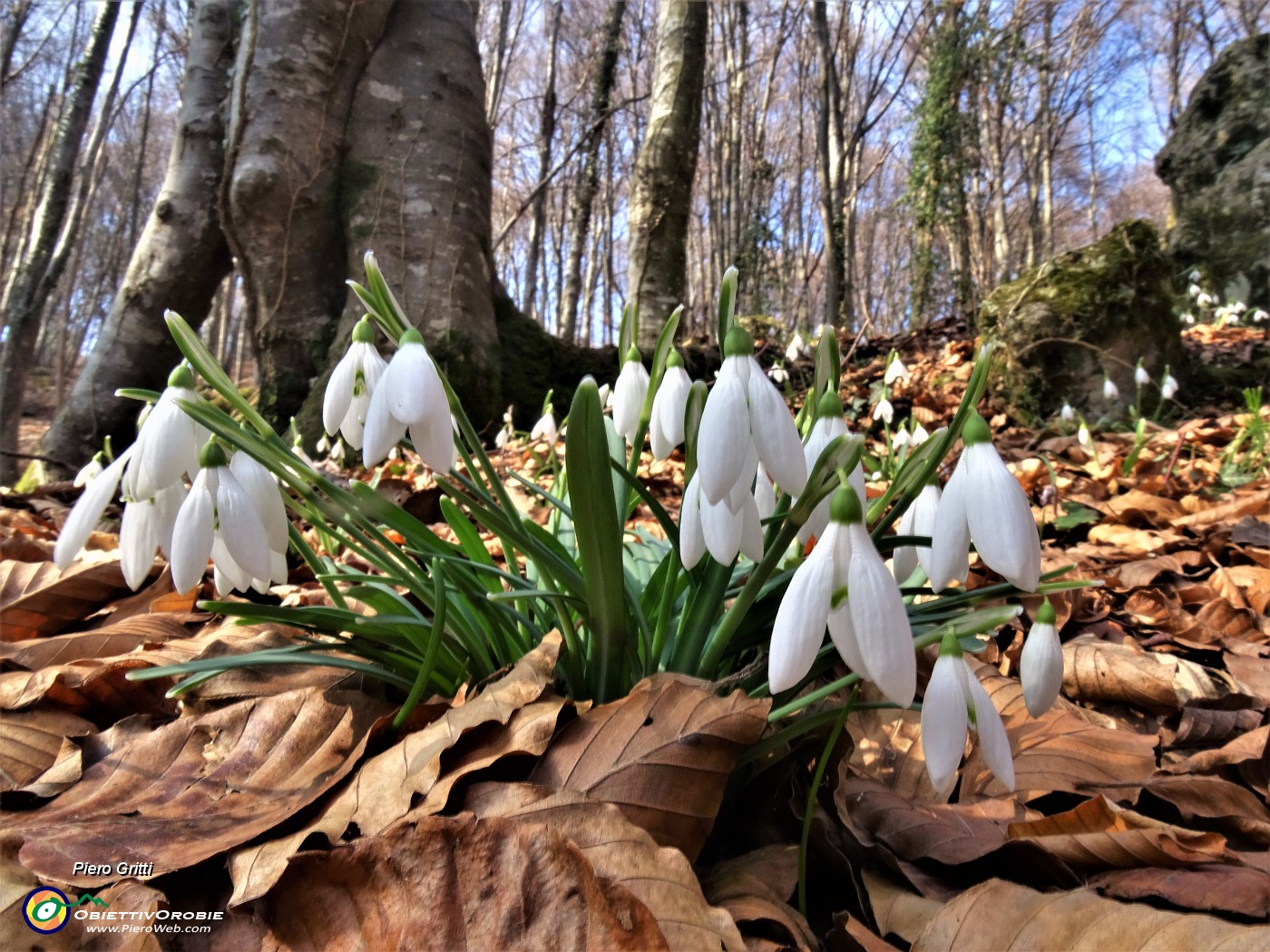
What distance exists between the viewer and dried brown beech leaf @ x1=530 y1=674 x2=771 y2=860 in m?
0.80

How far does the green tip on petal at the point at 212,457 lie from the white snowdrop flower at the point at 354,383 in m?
0.16

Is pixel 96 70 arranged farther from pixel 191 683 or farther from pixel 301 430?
pixel 191 683

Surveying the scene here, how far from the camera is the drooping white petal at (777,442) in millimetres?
754

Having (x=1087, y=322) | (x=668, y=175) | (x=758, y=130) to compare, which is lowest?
(x=1087, y=322)

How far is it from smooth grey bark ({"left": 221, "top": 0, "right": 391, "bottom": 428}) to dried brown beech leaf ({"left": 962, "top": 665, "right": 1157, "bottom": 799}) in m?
4.27

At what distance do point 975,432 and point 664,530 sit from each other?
1.34ft

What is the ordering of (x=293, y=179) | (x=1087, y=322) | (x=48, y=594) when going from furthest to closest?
(x=1087, y=322)
(x=293, y=179)
(x=48, y=594)

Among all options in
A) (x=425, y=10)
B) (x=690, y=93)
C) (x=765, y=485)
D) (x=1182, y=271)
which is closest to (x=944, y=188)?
(x=1182, y=271)

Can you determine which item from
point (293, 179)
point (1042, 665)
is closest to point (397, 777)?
point (1042, 665)

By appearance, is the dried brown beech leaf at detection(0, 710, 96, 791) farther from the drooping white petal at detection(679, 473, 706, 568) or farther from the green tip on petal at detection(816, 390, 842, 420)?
the green tip on petal at detection(816, 390, 842, 420)

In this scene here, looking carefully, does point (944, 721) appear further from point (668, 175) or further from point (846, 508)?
point (668, 175)

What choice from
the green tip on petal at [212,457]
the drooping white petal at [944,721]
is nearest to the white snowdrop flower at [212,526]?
the green tip on petal at [212,457]

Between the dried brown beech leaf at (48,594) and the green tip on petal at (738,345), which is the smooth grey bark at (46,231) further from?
the green tip on petal at (738,345)

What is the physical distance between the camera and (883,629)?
2.16ft
